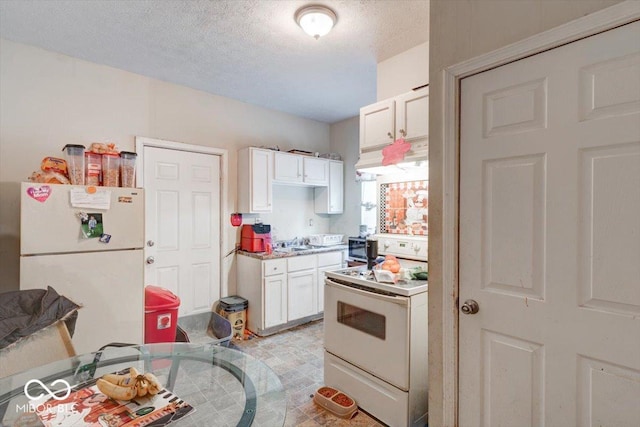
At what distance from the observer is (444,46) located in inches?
62.9

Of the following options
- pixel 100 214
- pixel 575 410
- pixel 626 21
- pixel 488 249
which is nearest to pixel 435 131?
pixel 488 249

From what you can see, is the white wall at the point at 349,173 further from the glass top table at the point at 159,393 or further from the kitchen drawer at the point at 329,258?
the glass top table at the point at 159,393

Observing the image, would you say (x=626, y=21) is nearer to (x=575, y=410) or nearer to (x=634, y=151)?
(x=634, y=151)

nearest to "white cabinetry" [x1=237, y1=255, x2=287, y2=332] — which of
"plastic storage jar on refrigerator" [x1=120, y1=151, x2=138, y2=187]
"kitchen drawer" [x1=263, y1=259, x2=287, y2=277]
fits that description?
"kitchen drawer" [x1=263, y1=259, x2=287, y2=277]

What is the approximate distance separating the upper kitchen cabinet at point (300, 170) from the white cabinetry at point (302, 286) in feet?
3.32

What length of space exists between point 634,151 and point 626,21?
1.48 feet

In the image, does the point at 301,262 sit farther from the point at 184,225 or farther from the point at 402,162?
the point at 402,162

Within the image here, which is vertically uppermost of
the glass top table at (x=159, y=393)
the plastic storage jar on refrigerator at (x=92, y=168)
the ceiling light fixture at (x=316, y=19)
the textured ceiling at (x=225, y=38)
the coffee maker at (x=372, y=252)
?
the textured ceiling at (x=225, y=38)

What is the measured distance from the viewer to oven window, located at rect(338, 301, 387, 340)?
200 cm

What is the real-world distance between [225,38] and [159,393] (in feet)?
7.95

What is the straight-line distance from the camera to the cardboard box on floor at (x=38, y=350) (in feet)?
4.60

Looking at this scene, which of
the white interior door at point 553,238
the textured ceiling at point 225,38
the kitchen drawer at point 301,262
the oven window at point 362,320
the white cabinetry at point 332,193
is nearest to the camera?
the white interior door at point 553,238

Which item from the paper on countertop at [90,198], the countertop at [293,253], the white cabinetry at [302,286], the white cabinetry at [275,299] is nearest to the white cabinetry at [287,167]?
the countertop at [293,253]

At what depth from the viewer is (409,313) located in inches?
72.9
